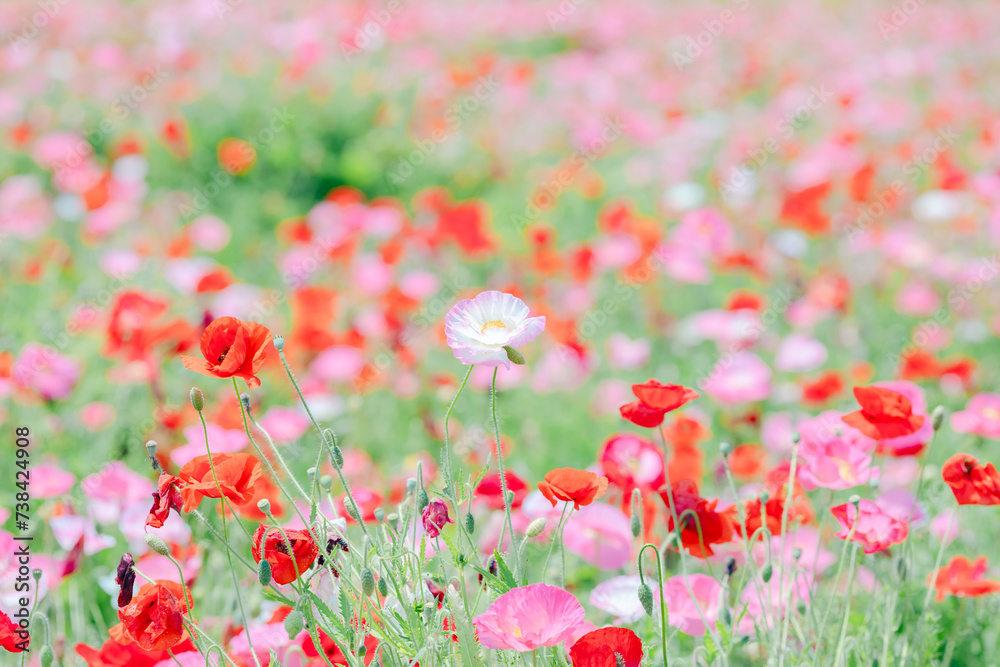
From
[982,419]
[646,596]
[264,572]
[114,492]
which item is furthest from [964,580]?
[114,492]

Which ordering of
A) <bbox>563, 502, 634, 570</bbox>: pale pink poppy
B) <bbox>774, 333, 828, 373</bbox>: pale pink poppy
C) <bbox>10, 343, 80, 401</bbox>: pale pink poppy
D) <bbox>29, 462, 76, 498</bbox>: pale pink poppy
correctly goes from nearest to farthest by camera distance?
<bbox>563, 502, 634, 570</bbox>: pale pink poppy, <bbox>29, 462, 76, 498</bbox>: pale pink poppy, <bbox>10, 343, 80, 401</bbox>: pale pink poppy, <bbox>774, 333, 828, 373</bbox>: pale pink poppy

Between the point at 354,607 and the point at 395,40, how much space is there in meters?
4.79

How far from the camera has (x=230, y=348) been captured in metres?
0.96

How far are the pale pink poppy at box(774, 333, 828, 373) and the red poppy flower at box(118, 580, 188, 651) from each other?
1.78m

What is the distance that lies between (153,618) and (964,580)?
1.03m

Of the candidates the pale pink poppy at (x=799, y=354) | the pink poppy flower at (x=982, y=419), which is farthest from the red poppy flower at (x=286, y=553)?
the pale pink poppy at (x=799, y=354)

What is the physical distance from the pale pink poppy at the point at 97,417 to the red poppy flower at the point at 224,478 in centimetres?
107

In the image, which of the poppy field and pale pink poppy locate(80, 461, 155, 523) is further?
pale pink poppy locate(80, 461, 155, 523)

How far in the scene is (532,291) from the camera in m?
2.88

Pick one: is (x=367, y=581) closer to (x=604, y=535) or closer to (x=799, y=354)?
(x=604, y=535)

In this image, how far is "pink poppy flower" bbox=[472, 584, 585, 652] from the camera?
2.88 ft

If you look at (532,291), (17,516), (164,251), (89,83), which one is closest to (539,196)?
(532,291)

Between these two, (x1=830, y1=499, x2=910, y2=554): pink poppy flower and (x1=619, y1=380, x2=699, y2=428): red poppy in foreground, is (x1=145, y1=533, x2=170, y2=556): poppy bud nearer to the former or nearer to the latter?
(x1=619, y1=380, x2=699, y2=428): red poppy in foreground

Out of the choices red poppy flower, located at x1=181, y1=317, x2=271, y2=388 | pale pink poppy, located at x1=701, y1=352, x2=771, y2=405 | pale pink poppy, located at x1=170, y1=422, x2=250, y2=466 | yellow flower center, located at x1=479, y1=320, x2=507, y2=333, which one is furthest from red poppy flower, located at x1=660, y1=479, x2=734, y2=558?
pale pink poppy, located at x1=701, y1=352, x2=771, y2=405
